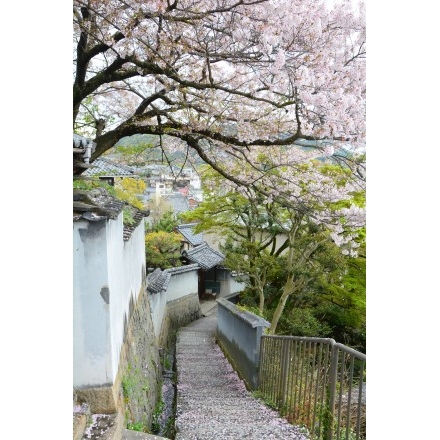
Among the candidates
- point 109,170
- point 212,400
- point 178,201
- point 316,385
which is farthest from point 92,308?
point 212,400

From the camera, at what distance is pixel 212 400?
430 centimetres

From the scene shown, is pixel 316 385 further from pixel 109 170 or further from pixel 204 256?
pixel 204 256

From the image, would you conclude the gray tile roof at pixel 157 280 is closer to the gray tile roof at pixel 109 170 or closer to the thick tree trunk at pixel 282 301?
the thick tree trunk at pixel 282 301

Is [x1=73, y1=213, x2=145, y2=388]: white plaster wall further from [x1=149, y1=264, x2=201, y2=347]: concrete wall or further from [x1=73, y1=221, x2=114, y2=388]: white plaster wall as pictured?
[x1=149, y1=264, x2=201, y2=347]: concrete wall

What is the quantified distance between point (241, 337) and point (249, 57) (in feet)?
10.9

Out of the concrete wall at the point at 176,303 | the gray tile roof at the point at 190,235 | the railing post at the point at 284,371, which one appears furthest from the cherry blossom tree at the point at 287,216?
the railing post at the point at 284,371

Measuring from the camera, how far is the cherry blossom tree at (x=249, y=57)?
2.84 m

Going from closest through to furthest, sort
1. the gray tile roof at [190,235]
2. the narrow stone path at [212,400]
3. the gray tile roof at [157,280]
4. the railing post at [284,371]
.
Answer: the narrow stone path at [212,400] < the railing post at [284,371] < the gray tile roof at [190,235] < the gray tile roof at [157,280]

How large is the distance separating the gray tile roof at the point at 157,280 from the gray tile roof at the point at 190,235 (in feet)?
3.95

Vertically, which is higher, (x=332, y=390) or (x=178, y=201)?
(x=178, y=201)

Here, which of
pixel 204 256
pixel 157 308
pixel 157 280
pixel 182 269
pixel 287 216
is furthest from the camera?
pixel 157 308

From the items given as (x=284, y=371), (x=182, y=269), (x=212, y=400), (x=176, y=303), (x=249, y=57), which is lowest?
(x=212, y=400)
